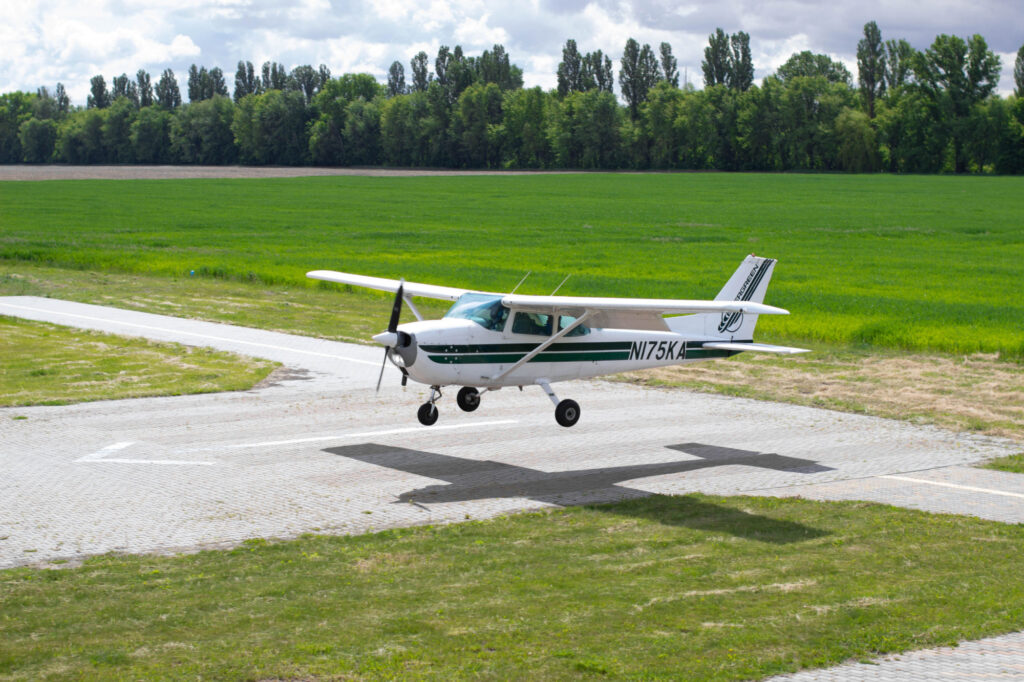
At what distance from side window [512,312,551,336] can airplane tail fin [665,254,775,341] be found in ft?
8.21

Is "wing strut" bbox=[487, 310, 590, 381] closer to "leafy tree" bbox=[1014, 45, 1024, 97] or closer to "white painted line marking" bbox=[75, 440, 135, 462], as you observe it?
"white painted line marking" bbox=[75, 440, 135, 462]

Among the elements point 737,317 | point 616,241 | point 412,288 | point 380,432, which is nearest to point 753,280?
point 737,317

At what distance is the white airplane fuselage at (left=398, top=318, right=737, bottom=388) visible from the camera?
632 inches

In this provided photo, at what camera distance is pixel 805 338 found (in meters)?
28.7

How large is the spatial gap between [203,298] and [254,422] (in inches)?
699

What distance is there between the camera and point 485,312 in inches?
659

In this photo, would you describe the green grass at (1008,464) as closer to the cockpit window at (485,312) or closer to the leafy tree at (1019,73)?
the cockpit window at (485,312)

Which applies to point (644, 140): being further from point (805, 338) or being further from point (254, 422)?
point (254, 422)

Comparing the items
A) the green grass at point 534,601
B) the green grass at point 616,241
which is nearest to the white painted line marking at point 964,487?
the green grass at point 534,601

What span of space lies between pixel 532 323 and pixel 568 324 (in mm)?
661

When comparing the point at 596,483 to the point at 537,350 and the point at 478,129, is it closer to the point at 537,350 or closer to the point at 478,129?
the point at 537,350

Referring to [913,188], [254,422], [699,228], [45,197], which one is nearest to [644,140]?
[913,188]

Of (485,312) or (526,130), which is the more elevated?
(526,130)

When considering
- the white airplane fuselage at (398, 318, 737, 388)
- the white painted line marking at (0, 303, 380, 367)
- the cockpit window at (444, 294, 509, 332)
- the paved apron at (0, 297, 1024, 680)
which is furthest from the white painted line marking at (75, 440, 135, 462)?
the white painted line marking at (0, 303, 380, 367)
